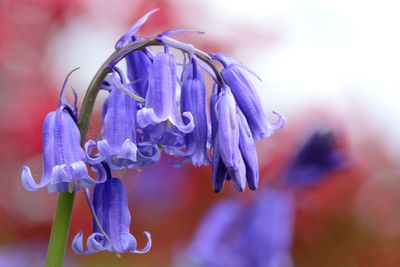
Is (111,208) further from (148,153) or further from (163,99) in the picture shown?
(163,99)

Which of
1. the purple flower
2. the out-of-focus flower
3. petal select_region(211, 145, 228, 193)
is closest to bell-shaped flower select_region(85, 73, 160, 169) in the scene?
the purple flower

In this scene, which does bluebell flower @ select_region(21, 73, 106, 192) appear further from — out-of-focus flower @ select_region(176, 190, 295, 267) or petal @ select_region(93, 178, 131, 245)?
out-of-focus flower @ select_region(176, 190, 295, 267)

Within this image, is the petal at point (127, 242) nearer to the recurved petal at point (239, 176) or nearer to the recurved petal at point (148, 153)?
the recurved petal at point (148, 153)

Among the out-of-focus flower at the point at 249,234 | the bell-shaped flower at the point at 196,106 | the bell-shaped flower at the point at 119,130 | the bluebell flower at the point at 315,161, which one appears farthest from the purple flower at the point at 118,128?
the bluebell flower at the point at 315,161

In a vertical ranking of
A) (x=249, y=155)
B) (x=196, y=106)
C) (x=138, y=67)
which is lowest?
(x=249, y=155)

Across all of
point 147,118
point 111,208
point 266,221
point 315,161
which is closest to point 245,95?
point 147,118

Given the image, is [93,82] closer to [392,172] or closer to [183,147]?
[183,147]
